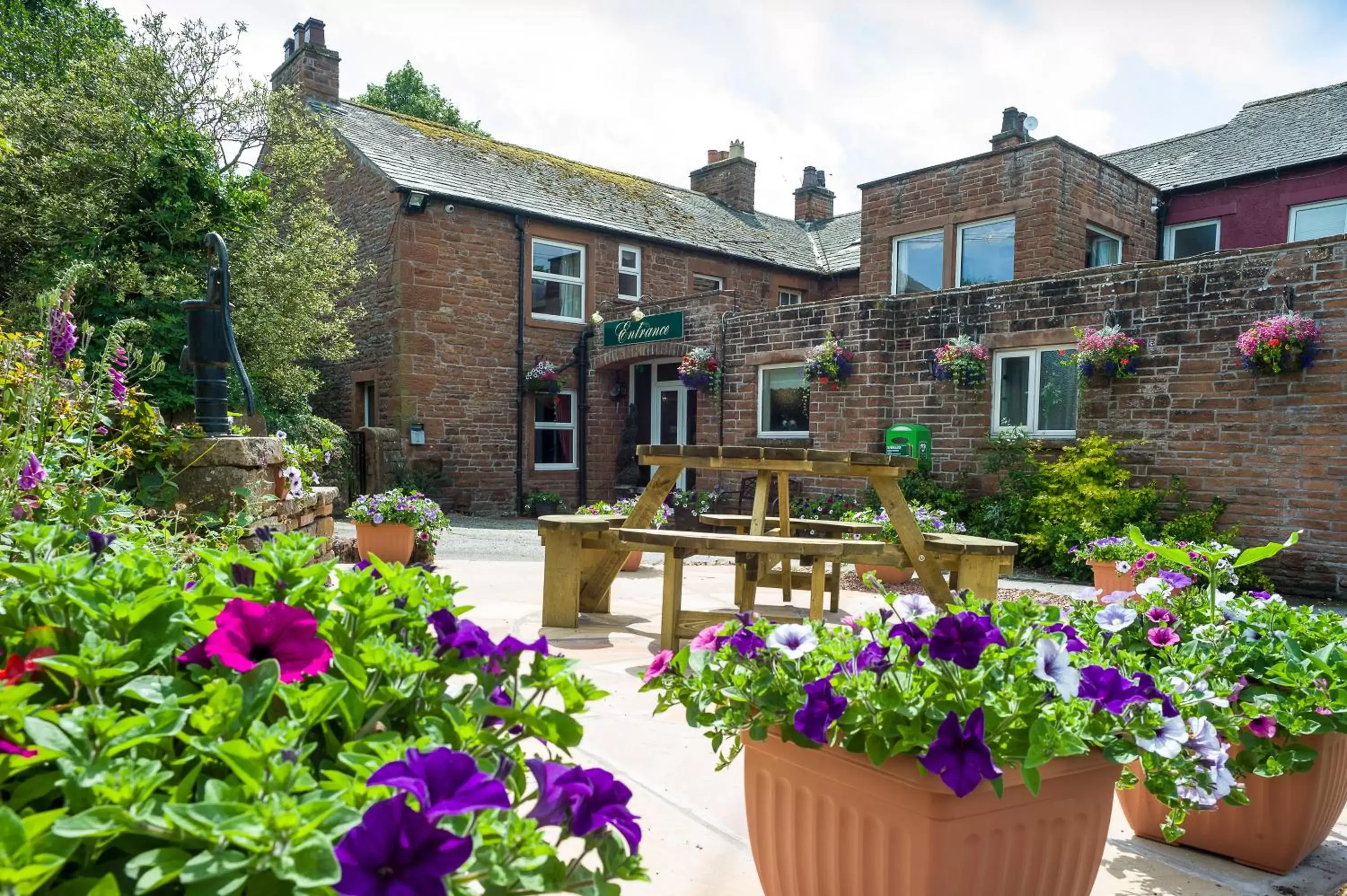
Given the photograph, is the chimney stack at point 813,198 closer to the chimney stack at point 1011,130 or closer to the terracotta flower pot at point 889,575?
the chimney stack at point 1011,130

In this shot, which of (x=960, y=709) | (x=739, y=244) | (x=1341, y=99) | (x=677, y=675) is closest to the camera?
(x=960, y=709)

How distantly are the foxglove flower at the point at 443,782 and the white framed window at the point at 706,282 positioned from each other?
17067mm

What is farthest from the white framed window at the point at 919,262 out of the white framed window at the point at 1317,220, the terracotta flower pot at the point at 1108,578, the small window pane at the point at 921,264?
the terracotta flower pot at the point at 1108,578

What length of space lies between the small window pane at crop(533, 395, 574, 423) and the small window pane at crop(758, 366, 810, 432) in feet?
14.7

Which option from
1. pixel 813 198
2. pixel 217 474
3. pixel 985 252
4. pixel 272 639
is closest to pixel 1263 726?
pixel 272 639

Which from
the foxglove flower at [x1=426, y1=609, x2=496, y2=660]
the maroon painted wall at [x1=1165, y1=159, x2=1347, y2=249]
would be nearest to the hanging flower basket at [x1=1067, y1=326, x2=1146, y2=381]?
the maroon painted wall at [x1=1165, y1=159, x2=1347, y2=249]

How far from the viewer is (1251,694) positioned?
87.0 inches

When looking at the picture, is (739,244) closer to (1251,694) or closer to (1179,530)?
(1179,530)

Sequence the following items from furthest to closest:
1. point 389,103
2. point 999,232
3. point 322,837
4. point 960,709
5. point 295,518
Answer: point 389,103, point 999,232, point 295,518, point 960,709, point 322,837

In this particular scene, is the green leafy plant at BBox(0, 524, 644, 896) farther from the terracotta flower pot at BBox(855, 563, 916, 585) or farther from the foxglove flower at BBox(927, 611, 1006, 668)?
the terracotta flower pot at BBox(855, 563, 916, 585)

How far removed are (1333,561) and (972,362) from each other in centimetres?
413

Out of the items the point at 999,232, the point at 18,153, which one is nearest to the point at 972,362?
the point at 999,232

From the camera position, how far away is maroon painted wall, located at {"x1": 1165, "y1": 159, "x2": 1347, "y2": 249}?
1322 centimetres

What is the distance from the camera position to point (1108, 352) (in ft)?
30.7
